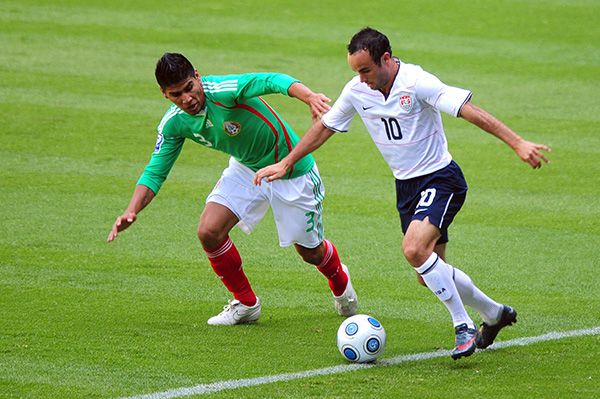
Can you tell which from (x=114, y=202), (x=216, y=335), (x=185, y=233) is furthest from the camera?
(x=114, y=202)

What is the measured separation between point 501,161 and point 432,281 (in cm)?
654

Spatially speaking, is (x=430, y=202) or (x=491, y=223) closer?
(x=430, y=202)

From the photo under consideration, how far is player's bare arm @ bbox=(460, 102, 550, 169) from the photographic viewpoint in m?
6.32

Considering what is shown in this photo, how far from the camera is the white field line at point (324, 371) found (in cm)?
643

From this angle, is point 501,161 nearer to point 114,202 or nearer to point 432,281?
point 114,202

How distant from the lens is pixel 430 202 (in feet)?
23.0

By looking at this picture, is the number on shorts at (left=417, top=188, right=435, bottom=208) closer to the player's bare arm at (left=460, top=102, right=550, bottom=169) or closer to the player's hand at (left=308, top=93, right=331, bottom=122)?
the player's bare arm at (left=460, top=102, right=550, bottom=169)

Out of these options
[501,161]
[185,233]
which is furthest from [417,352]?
[501,161]

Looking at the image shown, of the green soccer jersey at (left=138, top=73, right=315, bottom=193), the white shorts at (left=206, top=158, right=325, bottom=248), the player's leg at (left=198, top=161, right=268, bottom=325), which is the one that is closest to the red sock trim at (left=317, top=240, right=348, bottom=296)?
the white shorts at (left=206, top=158, right=325, bottom=248)

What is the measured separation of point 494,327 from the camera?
7.28 m

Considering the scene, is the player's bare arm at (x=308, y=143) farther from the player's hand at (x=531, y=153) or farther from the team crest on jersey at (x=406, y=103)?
the player's hand at (x=531, y=153)

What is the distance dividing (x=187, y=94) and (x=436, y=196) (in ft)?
6.11

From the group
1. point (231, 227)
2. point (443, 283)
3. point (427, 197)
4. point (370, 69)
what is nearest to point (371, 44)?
point (370, 69)

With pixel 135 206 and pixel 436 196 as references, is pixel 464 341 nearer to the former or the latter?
pixel 436 196
